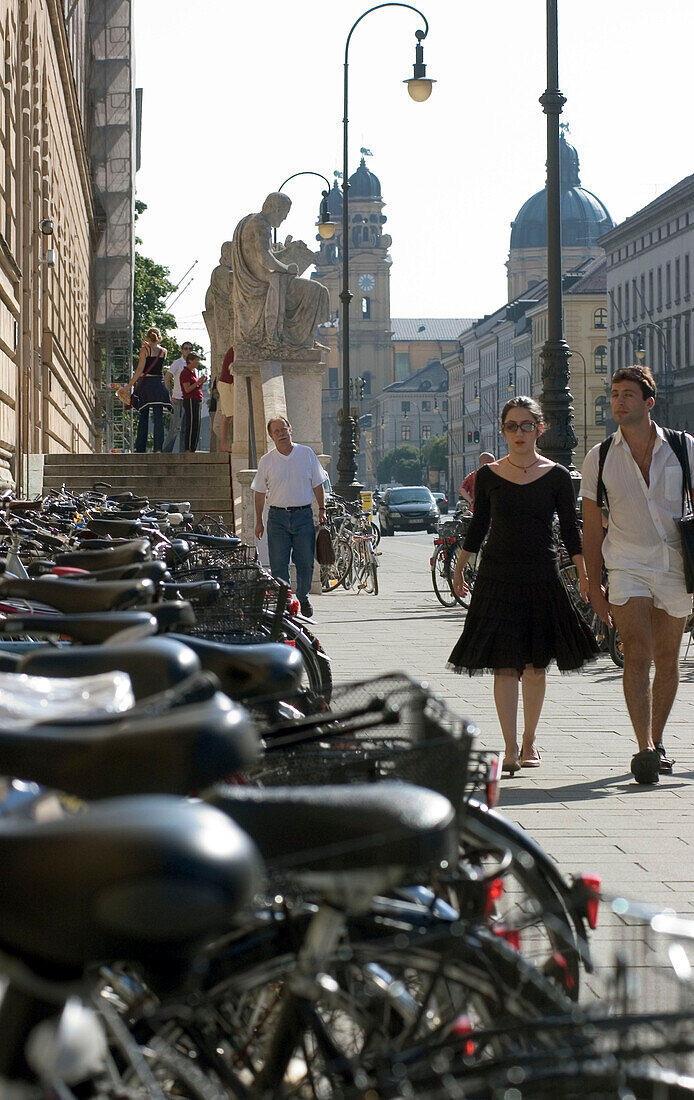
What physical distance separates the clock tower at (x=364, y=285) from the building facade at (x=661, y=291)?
64772 millimetres

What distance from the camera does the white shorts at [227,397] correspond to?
25.2 m

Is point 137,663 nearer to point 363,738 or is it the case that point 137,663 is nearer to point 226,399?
point 363,738

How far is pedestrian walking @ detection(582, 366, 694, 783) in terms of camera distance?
757cm

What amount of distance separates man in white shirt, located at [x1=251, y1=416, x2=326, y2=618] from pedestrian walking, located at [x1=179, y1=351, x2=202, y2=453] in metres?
11.4

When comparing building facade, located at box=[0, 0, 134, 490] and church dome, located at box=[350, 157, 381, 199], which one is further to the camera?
church dome, located at box=[350, 157, 381, 199]

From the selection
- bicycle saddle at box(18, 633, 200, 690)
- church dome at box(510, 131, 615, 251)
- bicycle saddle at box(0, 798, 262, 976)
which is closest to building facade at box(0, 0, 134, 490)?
bicycle saddle at box(18, 633, 200, 690)

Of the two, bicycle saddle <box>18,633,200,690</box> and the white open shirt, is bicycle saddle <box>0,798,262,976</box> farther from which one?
the white open shirt

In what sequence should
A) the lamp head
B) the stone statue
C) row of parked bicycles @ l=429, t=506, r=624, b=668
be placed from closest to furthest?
1. row of parked bicycles @ l=429, t=506, r=624, b=668
2. the stone statue
3. the lamp head

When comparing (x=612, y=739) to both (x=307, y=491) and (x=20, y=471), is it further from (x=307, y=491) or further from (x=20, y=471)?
(x=20, y=471)

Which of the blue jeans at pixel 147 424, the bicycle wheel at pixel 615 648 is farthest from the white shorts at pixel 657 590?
the blue jeans at pixel 147 424

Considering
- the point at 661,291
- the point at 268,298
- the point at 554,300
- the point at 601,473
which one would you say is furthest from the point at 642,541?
the point at 661,291

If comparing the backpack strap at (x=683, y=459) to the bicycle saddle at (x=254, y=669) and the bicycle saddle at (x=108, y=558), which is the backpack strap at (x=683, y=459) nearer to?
the bicycle saddle at (x=108, y=558)

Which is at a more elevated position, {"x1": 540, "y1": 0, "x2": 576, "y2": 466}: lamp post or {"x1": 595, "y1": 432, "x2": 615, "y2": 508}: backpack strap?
{"x1": 540, "y1": 0, "x2": 576, "y2": 466}: lamp post

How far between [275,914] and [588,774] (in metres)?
5.56
